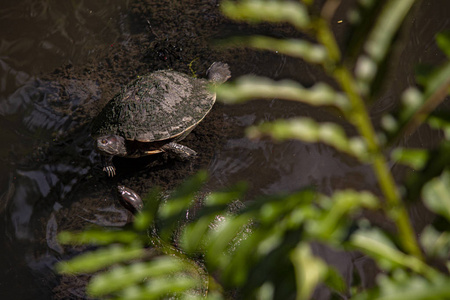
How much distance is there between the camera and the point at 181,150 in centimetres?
275

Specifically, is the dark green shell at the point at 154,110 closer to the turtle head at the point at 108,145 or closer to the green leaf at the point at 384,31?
the turtle head at the point at 108,145

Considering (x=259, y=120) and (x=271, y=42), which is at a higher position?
(x=271, y=42)

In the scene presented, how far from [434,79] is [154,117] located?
2.40 meters

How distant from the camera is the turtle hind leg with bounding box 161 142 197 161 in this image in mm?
2750

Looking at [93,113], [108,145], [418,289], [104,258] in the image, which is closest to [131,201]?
[108,145]

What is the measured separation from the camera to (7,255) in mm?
2543

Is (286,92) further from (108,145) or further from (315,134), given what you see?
(108,145)

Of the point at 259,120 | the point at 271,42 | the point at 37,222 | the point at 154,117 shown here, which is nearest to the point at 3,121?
the point at 37,222

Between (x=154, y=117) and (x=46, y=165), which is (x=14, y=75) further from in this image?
(x=154, y=117)

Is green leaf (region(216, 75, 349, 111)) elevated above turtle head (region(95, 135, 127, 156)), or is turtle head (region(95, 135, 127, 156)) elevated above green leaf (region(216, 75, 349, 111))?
green leaf (region(216, 75, 349, 111))

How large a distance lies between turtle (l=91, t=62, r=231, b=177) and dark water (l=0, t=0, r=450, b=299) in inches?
5.5

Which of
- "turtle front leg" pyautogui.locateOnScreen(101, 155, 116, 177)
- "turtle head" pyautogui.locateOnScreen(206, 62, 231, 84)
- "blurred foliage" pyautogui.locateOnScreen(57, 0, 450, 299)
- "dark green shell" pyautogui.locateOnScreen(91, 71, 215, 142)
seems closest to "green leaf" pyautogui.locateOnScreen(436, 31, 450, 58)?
"blurred foliage" pyautogui.locateOnScreen(57, 0, 450, 299)

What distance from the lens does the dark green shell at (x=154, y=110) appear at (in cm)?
273

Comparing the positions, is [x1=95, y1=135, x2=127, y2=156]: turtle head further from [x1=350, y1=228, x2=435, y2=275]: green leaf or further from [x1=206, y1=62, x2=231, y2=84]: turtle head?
[x1=350, y1=228, x2=435, y2=275]: green leaf
